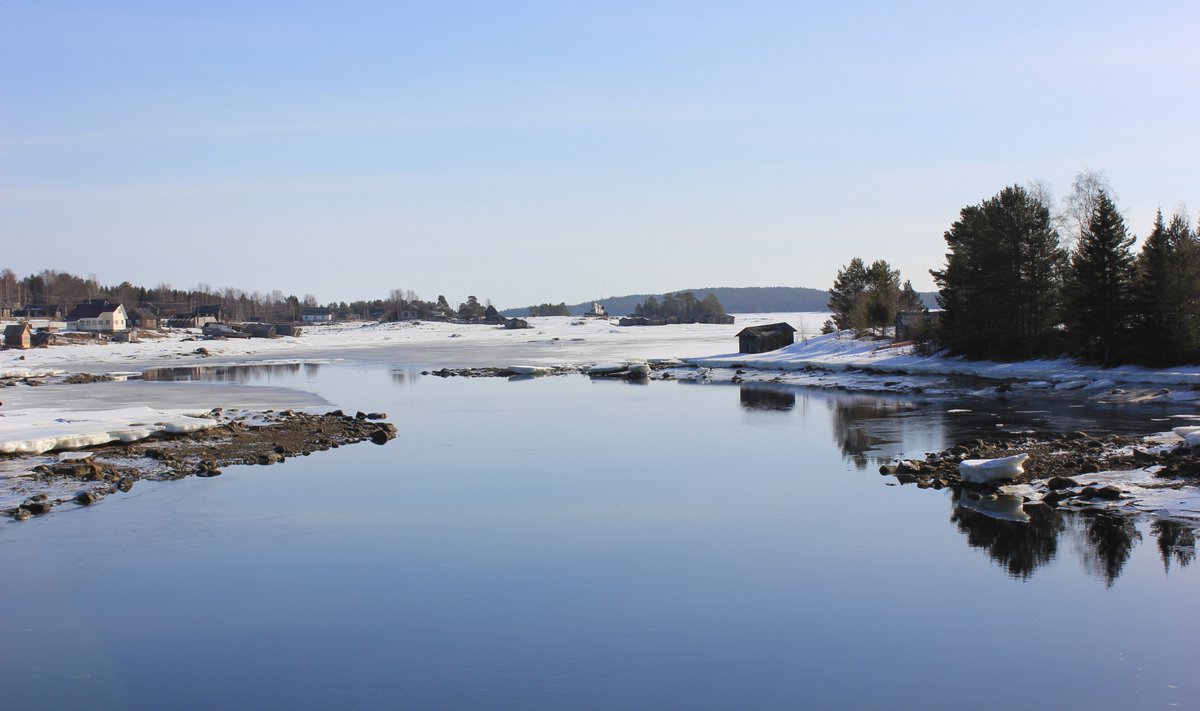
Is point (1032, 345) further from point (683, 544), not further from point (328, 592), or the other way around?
point (328, 592)

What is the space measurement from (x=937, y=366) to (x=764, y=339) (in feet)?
65.4

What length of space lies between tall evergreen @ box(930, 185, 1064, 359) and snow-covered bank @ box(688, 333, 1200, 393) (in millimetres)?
1285

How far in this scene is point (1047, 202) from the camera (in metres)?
58.4

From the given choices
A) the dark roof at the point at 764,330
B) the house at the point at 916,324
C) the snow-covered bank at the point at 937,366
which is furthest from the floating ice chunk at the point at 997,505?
the dark roof at the point at 764,330

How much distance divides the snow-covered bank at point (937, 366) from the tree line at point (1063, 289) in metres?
0.96

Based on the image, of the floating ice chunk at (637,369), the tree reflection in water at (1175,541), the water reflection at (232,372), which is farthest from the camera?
the floating ice chunk at (637,369)

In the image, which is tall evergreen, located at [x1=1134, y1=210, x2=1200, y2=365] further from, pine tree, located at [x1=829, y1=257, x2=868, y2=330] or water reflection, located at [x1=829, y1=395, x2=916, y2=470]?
pine tree, located at [x1=829, y1=257, x2=868, y2=330]

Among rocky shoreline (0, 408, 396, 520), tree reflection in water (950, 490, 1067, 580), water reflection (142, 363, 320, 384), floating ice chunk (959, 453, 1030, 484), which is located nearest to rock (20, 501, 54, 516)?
rocky shoreline (0, 408, 396, 520)

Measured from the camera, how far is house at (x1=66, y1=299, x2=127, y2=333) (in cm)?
10388

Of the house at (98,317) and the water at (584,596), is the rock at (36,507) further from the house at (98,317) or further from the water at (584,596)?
the house at (98,317)

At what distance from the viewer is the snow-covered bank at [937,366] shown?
117 feet

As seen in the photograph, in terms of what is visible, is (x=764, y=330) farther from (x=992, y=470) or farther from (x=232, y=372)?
(x=992, y=470)

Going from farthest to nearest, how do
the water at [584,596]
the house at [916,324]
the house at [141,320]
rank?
the house at [141,320]
the house at [916,324]
the water at [584,596]

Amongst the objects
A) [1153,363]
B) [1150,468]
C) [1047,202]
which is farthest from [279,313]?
[1150,468]
